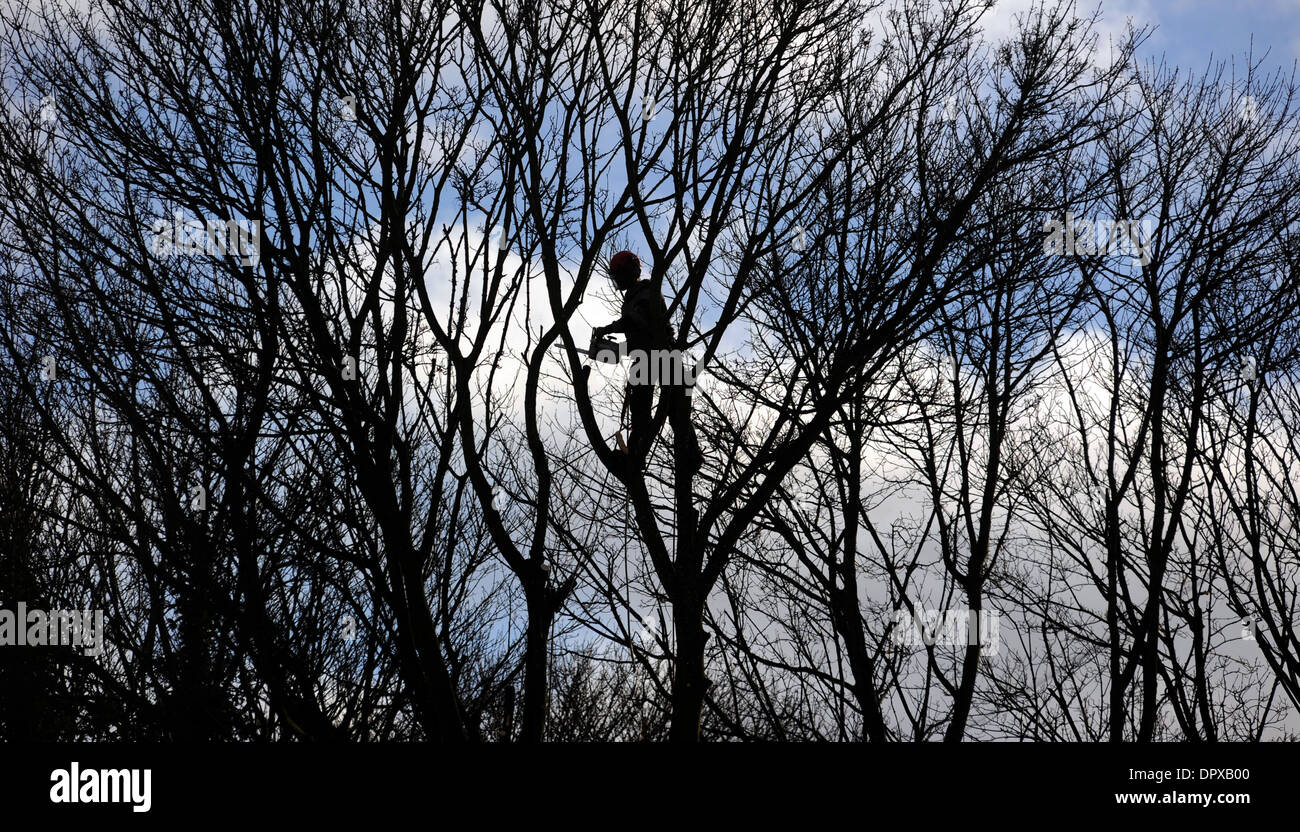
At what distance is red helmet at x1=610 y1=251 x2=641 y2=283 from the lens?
5.76 m

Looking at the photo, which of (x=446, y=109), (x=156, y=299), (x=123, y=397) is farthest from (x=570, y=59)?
(x=123, y=397)

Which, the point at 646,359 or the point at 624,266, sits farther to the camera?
the point at 624,266

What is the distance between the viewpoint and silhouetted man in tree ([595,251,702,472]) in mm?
5023

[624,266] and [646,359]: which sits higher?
[624,266]

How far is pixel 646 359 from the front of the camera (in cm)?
534

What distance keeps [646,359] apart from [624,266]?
2.33ft

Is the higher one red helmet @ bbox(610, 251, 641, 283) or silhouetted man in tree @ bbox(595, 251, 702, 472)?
red helmet @ bbox(610, 251, 641, 283)

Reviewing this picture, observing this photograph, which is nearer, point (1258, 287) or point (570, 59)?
point (570, 59)

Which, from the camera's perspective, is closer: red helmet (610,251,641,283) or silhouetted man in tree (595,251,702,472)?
silhouetted man in tree (595,251,702,472)

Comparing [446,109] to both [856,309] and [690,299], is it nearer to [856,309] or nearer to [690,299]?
[690,299]

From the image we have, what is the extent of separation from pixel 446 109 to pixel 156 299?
5.65 ft

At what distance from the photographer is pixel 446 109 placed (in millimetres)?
5316

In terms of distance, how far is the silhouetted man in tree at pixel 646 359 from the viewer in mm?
5023

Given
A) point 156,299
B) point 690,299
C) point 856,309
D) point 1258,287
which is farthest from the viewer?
point 1258,287
